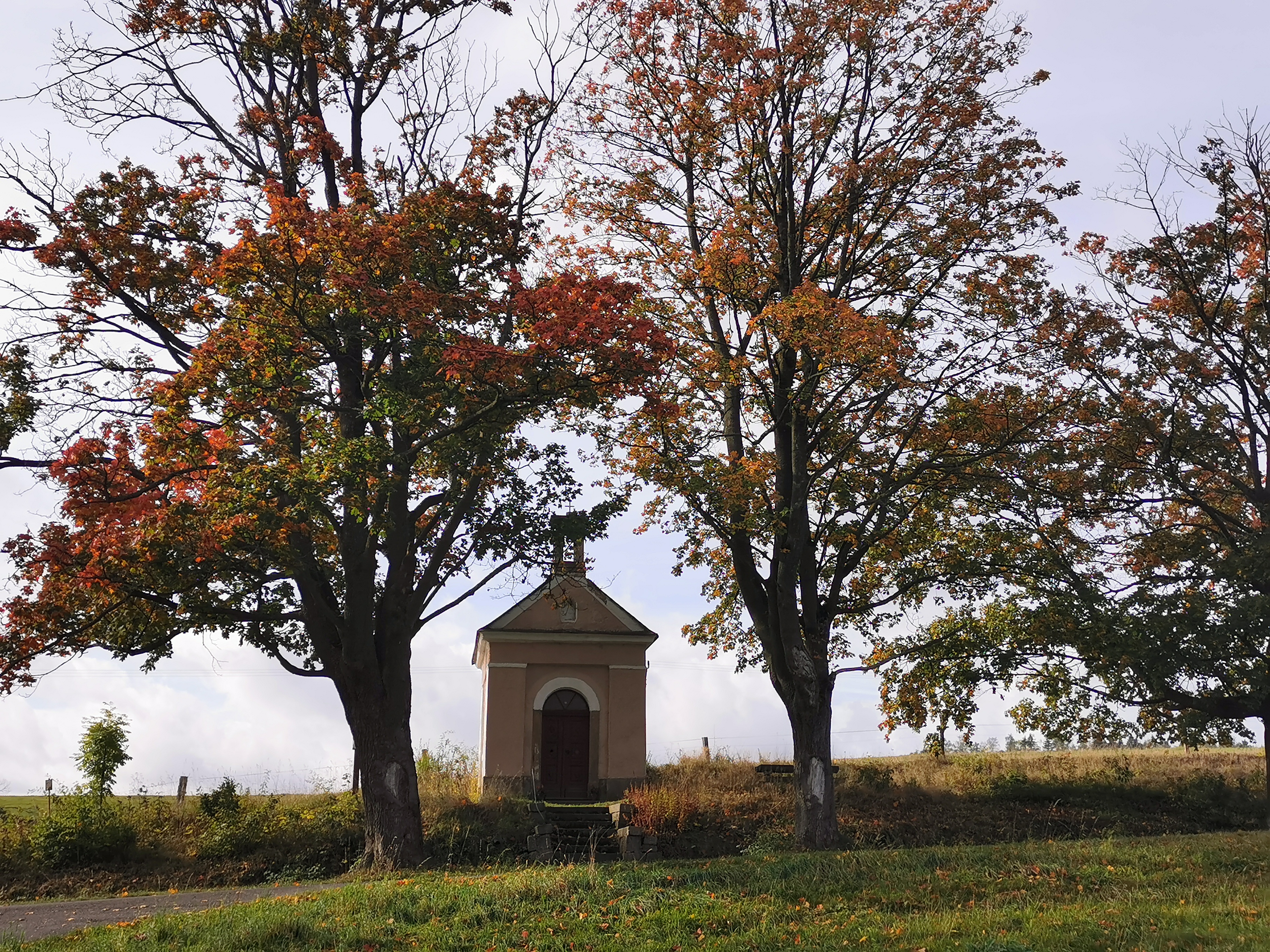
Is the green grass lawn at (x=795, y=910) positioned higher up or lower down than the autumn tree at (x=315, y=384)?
lower down

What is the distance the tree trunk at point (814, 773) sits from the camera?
62.6 ft

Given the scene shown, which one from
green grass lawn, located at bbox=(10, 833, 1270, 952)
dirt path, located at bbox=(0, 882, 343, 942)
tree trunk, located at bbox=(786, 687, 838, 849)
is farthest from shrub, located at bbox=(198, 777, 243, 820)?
tree trunk, located at bbox=(786, 687, 838, 849)

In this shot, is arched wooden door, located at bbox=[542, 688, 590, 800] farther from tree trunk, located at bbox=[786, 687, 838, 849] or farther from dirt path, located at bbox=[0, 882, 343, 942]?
dirt path, located at bbox=[0, 882, 343, 942]

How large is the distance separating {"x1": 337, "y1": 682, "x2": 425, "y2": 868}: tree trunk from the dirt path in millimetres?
1258

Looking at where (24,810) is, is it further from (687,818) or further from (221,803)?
(687,818)

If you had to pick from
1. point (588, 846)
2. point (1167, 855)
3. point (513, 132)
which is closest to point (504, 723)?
point (588, 846)

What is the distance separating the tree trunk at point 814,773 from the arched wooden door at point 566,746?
10095 millimetres

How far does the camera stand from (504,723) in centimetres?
2875

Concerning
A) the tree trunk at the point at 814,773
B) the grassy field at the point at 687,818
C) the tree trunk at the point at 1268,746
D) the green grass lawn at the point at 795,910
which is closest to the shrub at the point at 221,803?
the grassy field at the point at 687,818

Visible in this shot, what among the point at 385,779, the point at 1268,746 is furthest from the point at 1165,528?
the point at 385,779

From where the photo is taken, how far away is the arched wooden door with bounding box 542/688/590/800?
28.7 m

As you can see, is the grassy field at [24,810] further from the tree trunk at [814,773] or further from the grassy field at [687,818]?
the tree trunk at [814,773]

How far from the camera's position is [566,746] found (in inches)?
1141

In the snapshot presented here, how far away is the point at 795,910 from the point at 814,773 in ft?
25.0
